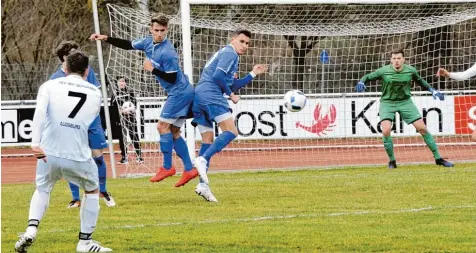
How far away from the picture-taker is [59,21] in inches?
1458

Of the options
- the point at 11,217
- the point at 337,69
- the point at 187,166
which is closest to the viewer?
the point at 11,217

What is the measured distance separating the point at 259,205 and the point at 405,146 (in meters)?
12.9

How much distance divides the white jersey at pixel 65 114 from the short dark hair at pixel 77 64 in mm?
55

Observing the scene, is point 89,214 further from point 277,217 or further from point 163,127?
point 163,127

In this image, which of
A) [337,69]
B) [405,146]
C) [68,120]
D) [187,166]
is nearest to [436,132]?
[405,146]

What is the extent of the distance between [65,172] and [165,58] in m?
4.35

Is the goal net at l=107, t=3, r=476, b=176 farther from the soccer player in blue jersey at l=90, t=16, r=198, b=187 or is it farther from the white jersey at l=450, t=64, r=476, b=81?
the white jersey at l=450, t=64, r=476, b=81

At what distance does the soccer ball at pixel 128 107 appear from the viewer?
20.1 meters

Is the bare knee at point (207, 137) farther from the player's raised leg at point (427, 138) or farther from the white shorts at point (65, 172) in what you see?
the player's raised leg at point (427, 138)

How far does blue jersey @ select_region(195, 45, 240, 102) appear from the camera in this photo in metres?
13.0

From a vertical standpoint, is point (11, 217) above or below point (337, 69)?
below

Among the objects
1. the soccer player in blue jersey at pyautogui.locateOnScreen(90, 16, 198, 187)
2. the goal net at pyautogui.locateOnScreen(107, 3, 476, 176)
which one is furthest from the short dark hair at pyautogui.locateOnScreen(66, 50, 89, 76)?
the goal net at pyautogui.locateOnScreen(107, 3, 476, 176)

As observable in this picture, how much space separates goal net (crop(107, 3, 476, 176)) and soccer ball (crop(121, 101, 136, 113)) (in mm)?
2534

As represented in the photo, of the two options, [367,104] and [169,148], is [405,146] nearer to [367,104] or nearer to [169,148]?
[367,104]
